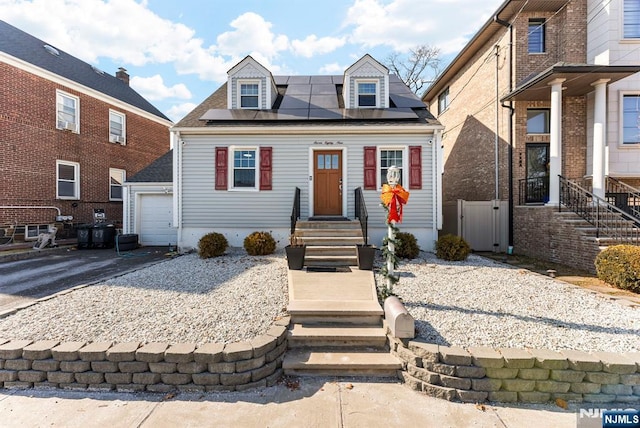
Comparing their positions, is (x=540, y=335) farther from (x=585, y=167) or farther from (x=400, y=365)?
(x=585, y=167)

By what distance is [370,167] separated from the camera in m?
9.29

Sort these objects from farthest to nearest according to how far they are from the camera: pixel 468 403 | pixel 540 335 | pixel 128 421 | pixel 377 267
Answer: pixel 377 267 < pixel 540 335 < pixel 468 403 < pixel 128 421

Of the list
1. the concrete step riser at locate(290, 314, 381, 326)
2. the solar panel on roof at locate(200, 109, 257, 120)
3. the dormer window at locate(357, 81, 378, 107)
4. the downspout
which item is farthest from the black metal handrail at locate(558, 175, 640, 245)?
the solar panel on roof at locate(200, 109, 257, 120)

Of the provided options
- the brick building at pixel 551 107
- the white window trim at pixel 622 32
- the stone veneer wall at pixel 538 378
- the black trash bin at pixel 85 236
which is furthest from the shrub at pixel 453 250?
the black trash bin at pixel 85 236

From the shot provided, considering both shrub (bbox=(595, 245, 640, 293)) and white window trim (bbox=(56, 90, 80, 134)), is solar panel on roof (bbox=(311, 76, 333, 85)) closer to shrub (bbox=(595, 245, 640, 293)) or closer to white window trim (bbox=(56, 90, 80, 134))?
shrub (bbox=(595, 245, 640, 293))

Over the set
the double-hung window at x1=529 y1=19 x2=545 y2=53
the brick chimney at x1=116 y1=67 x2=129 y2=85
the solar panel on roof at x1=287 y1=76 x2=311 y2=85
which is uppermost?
the brick chimney at x1=116 y1=67 x2=129 y2=85

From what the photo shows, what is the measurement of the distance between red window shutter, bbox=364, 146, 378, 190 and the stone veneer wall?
6.76 metres

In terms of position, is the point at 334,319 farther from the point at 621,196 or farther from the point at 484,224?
the point at 621,196

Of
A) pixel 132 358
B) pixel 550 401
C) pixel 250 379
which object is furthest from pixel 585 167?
pixel 132 358

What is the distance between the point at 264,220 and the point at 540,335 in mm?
7543

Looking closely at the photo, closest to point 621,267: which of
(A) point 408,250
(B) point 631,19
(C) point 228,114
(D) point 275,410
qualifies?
(A) point 408,250

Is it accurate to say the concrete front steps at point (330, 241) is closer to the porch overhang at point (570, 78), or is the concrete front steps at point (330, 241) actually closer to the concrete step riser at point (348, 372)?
the concrete step riser at point (348, 372)

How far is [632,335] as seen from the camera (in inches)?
142

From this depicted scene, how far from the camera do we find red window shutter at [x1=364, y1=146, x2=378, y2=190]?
365 inches
